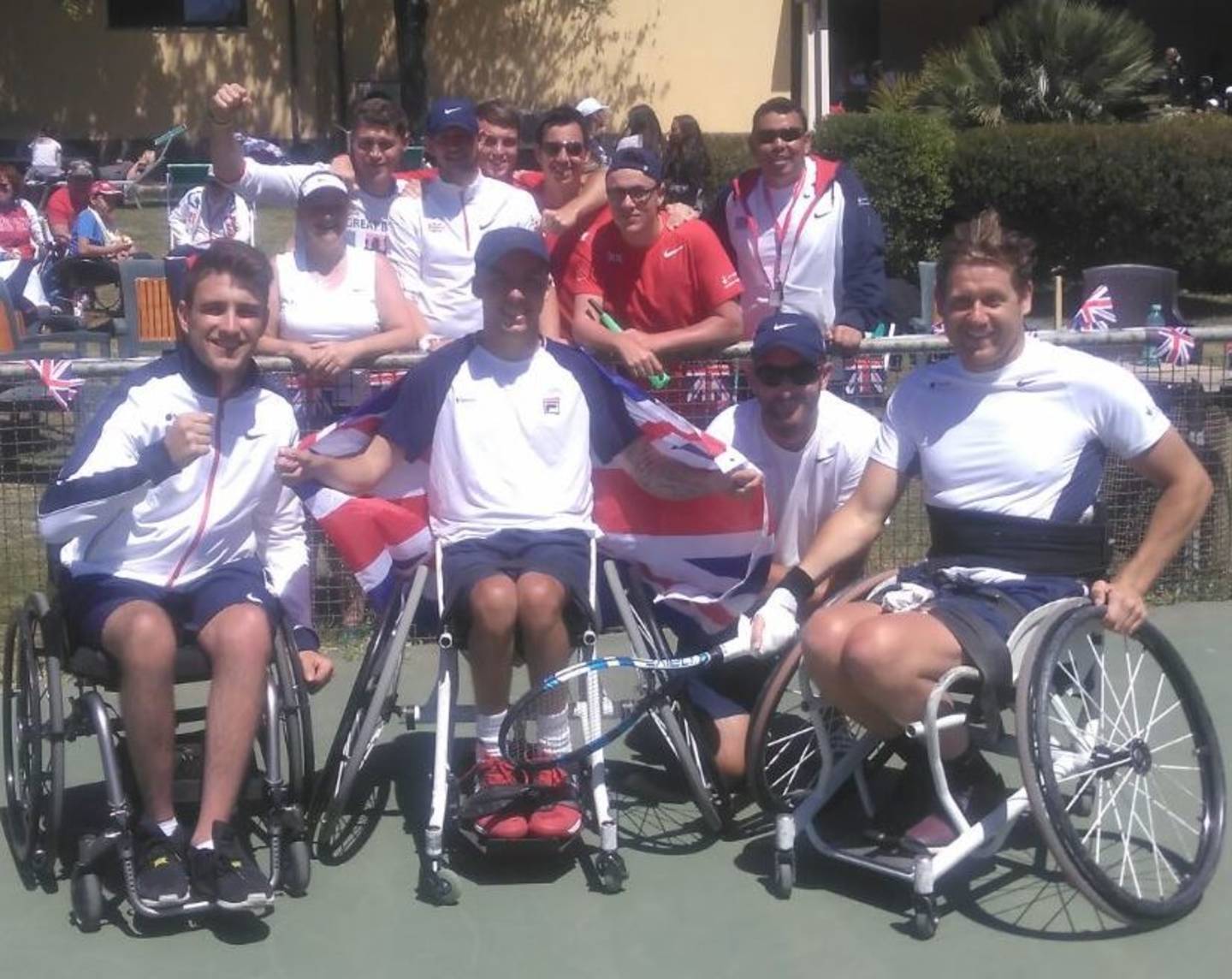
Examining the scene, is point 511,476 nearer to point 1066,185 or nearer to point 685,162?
point 685,162

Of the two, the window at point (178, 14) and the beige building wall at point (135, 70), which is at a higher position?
the window at point (178, 14)

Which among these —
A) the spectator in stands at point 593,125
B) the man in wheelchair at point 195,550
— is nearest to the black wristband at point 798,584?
the man in wheelchair at point 195,550

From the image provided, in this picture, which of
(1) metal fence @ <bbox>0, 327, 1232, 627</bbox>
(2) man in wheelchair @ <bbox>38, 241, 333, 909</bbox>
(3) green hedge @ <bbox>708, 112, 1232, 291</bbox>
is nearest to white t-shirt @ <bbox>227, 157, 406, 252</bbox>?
(1) metal fence @ <bbox>0, 327, 1232, 627</bbox>

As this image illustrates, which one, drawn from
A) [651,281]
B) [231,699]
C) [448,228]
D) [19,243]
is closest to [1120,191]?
[19,243]

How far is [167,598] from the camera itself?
4.40 metres

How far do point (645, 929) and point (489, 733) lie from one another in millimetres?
688

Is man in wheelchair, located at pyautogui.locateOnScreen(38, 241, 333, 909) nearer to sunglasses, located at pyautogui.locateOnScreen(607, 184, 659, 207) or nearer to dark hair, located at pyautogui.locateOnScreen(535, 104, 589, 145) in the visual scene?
sunglasses, located at pyautogui.locateOnScreen(607, 184, 659, 207)

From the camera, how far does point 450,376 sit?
4.77m

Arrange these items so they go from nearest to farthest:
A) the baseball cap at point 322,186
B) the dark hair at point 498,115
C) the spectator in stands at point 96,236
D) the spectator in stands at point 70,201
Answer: the baseball cap at point 322,186 → the dark hair at point 498,115 → the spectator in stands at point 96,236 → the spectator in stands at point 70,201

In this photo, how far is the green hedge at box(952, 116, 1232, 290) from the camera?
16250 millimetres

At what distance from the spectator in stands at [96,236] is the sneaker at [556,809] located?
10.6 m

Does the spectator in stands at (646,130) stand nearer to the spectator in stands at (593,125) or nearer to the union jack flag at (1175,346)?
the spectator in stands at (593,125)

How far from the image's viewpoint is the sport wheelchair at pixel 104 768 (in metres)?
4.12

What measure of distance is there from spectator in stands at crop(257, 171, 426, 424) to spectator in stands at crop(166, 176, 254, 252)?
0.97 metres
